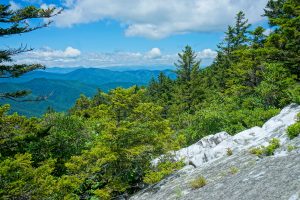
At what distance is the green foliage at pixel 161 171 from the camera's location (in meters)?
16.1

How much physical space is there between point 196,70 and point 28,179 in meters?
46.4

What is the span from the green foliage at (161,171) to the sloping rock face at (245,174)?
12.8 inches

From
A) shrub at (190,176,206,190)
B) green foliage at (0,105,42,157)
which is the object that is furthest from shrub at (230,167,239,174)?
green foliage at (0,105,42,157)

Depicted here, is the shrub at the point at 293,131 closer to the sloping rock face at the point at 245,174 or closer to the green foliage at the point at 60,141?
the sloping rock face at the point at 245,174

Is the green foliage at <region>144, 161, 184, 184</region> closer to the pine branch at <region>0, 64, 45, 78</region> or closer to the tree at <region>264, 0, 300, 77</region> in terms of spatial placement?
the pine branch at <region>0, 64, 45, 78</region>

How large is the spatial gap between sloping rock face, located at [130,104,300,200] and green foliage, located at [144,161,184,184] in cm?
33

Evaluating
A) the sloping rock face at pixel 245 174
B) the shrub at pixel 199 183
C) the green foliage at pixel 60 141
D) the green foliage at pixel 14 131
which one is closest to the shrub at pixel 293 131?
the sloping rock face at pixel 245 174

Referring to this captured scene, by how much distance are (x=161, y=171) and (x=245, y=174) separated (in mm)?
6058

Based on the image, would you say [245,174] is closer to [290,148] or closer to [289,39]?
[290,148]

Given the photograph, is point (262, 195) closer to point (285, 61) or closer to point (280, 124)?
point (280, 124)

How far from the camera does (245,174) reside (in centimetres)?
1105

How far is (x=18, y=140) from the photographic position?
16.9 metres

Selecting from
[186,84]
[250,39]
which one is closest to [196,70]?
[186,84]

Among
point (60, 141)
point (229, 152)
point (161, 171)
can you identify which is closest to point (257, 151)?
point (229, 152)
